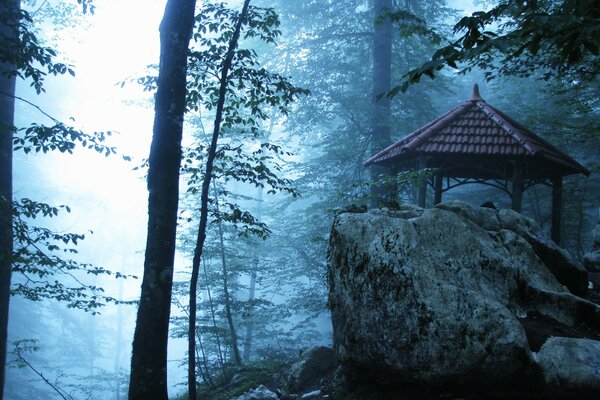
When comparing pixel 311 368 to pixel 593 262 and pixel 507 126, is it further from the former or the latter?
pixel 507 126

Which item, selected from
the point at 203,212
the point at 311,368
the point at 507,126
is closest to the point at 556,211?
the point at 507,126

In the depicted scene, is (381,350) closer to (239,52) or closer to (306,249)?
(239,52)

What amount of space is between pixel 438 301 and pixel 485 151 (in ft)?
17.7

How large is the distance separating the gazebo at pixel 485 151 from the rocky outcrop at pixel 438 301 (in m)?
3.38

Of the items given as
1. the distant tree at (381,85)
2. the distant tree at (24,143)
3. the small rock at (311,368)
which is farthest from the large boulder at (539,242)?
the distant tree at (381,85)

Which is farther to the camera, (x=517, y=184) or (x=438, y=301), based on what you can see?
(x=517, y=184)

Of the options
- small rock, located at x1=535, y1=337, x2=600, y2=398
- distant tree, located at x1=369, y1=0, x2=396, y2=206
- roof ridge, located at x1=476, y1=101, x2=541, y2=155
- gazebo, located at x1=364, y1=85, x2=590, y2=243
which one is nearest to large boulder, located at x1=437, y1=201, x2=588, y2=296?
small rock, located at x1=535, y1=337, x2=600, y2=398

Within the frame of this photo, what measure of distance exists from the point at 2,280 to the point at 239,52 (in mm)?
5925

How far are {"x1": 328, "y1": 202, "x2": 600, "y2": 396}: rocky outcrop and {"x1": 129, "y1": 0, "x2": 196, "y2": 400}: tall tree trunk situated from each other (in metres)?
1.99

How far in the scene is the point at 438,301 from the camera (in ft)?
12.0

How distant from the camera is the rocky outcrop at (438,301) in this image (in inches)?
134

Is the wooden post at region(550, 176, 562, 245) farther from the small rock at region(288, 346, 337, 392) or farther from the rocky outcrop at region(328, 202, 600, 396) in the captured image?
the small rock at region(288, 346, 337, 392)

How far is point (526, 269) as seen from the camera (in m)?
4.55

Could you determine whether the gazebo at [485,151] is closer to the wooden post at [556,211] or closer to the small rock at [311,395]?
the wooden post at [556,211]
